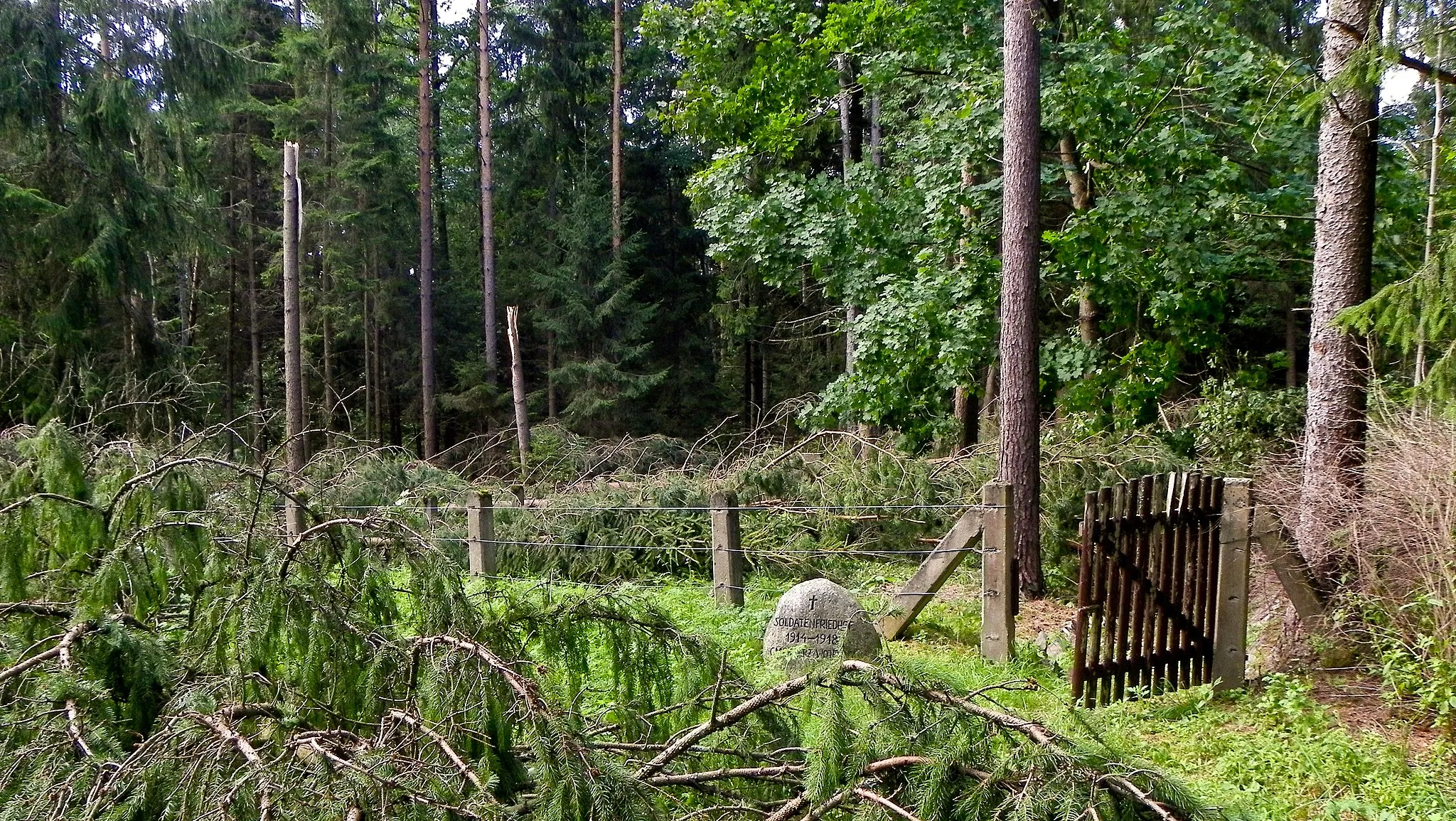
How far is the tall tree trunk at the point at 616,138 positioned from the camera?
27219 mm

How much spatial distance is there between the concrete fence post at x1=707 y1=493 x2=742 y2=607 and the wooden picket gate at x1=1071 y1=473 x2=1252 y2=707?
3.03m

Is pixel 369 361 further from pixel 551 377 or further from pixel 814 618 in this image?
pixel 814 618

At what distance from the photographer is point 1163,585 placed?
20.6ft

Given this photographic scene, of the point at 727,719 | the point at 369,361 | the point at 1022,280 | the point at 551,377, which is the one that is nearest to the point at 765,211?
the point at 1022,280

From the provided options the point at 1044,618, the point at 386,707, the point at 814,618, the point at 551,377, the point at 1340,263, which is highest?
the point at 1340,263

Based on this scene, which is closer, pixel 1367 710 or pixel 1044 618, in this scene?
pixel 1367 710

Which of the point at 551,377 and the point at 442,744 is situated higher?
the point at 551,377

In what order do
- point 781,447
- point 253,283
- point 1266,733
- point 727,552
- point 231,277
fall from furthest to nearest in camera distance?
point 253,283, point 231,277, point 781,447, point 727,552, point 1266,733

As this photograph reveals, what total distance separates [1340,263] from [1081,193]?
6.07m

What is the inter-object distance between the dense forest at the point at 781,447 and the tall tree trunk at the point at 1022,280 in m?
0.04

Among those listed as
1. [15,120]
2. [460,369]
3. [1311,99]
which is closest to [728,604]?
[1311,99]

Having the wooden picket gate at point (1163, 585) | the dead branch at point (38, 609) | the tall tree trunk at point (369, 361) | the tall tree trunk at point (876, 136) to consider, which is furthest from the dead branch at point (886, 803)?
the tall tree trunk at point (369, 361)

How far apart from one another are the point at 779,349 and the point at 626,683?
1102 inches

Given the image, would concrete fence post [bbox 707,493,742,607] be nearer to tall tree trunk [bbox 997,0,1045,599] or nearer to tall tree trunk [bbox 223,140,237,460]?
tall tree trunk [bbox 997,0,1045,599]
